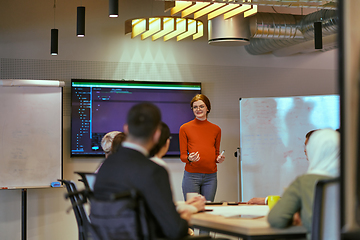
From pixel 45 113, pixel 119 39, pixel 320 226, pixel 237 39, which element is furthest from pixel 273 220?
pixel 119 39

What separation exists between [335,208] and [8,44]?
4.60 meters

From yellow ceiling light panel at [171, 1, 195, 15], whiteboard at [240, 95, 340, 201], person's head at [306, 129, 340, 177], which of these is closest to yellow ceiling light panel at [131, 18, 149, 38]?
yellow ceiling light panel at [171, 1, 195, 15]

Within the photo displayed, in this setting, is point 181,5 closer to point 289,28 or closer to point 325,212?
point 289,28

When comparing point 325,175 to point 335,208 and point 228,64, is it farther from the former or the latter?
point 228,64

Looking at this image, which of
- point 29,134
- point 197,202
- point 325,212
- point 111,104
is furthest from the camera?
point 111,104

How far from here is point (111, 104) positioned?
5.27m

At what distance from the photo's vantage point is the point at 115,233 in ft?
5.59

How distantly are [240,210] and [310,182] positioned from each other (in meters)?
0.75

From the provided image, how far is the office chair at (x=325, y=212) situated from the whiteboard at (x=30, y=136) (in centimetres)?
365

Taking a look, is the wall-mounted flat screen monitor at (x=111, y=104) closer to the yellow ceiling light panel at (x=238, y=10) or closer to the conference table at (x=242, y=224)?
the yellow ceiling light panel at (x=238, y=10)

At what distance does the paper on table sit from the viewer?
2.37 meters

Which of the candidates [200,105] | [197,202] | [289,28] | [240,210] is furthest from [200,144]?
[197,202]

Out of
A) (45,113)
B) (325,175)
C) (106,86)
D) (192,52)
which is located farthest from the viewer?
(192,52)

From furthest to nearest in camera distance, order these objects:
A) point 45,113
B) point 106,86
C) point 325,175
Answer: point 106,86 < point 45,113 < point 325,175
